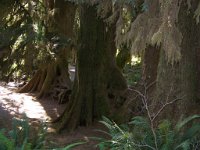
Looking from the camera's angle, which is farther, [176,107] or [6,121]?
[6,121]

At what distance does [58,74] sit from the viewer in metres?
14.4

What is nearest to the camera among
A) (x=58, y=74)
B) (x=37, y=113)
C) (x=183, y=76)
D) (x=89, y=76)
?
(x=183, y=76)

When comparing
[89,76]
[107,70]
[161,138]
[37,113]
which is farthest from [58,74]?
[161,138]

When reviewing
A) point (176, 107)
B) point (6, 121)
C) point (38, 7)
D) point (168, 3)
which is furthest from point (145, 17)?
point (6, 121)

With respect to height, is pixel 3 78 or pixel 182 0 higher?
pixel 182 0

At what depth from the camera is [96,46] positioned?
35.0 ft

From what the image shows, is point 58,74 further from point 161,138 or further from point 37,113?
point 161,138

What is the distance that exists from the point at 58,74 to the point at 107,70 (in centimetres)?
328

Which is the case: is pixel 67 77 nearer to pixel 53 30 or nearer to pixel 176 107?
pixel 53 30

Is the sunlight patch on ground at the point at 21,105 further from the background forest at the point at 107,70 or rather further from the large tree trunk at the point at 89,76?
the large tree trunk at the point at 89,76

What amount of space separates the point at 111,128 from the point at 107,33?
16.7ft

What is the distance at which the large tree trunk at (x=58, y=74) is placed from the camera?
1339 cm

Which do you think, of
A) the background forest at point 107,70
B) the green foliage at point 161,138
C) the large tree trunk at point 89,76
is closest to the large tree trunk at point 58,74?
the background forest at point 107,70

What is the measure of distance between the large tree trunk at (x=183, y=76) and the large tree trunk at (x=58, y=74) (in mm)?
6720
